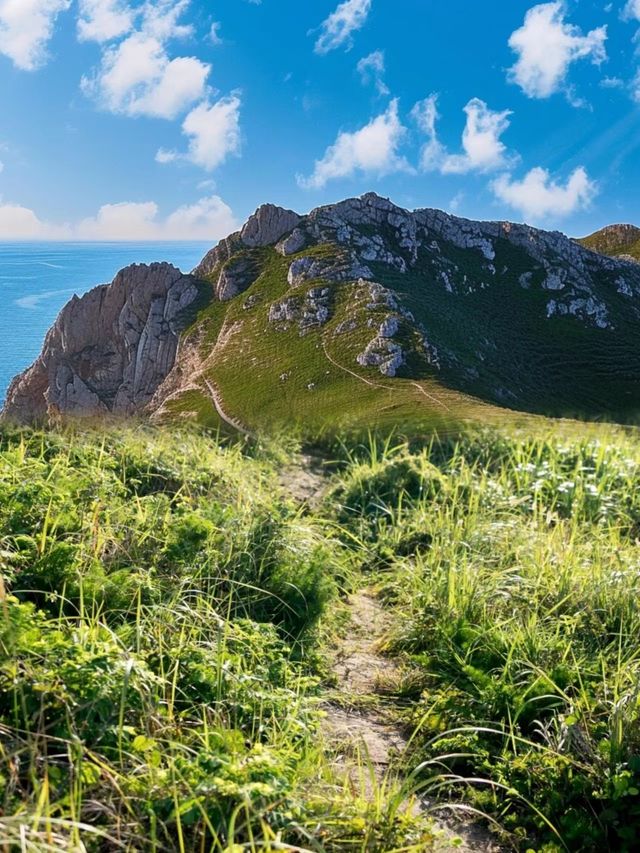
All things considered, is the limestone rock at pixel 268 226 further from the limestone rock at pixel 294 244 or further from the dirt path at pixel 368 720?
the dirt path at pixel 368 720

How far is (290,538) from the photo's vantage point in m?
6.88

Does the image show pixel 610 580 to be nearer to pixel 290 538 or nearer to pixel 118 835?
pixel 290 538

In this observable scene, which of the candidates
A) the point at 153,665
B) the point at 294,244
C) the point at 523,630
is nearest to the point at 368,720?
the point at 523,630

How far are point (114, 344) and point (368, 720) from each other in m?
150

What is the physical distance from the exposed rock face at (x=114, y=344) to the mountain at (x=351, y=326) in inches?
12.0

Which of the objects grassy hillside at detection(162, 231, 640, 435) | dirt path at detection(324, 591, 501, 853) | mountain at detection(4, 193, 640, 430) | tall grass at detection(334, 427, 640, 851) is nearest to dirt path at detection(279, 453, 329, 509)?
tall grass at detection(334, 427, 640, 851)

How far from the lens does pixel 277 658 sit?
497 cm

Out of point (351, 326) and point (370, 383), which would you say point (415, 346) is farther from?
point (351, 326)

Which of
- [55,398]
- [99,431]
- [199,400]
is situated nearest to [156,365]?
[55,398]

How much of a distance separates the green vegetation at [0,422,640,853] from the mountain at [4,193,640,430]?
3042 inches

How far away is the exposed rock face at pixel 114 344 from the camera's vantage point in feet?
463

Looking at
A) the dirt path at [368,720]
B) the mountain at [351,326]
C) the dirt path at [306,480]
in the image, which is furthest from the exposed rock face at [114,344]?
the dirt path at [368,720]

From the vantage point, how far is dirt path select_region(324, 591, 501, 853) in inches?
152

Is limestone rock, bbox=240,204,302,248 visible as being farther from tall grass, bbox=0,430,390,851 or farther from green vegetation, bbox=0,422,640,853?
tall grass, bbox=0,430,390,851
